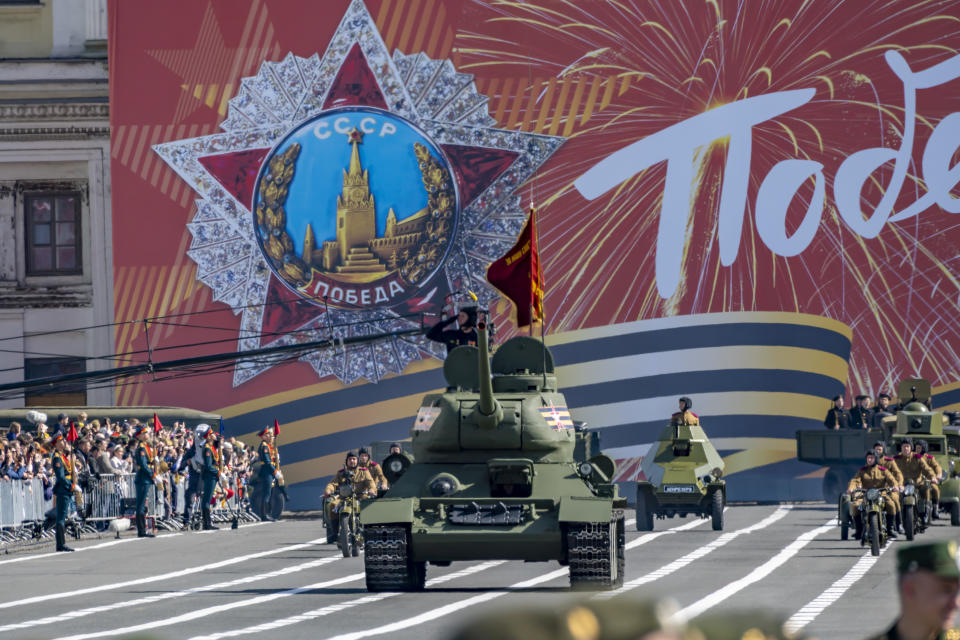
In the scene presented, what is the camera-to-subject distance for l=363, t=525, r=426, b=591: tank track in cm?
1908

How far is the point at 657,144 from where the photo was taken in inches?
1581

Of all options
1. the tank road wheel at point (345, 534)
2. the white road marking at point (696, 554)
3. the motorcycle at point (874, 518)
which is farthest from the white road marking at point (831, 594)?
the tank road wheel at point (345, 534)

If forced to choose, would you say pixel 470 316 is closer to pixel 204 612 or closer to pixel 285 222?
pixel 204 612

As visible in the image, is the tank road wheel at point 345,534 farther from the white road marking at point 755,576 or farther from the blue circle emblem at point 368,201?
the blue circle emblem at point 368,201

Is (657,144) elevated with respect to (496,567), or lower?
elevated

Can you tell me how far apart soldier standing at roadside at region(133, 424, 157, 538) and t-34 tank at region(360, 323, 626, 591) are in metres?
9.61

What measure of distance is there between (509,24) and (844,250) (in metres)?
9.11

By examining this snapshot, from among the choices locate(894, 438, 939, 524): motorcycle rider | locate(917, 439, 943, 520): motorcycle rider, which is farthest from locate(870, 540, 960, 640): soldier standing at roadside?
locate(917, 439, 943, 520): motorcycle rider

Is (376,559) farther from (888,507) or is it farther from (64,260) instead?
(64,260)

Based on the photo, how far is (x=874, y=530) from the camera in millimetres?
23844

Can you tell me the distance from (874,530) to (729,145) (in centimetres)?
1746

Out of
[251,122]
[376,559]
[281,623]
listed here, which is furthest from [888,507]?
[251,122]

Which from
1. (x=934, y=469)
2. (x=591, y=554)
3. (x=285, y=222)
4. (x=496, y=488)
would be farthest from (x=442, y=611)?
(x=285, y=222)

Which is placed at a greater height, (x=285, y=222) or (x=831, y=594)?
(x=285, y=222)
